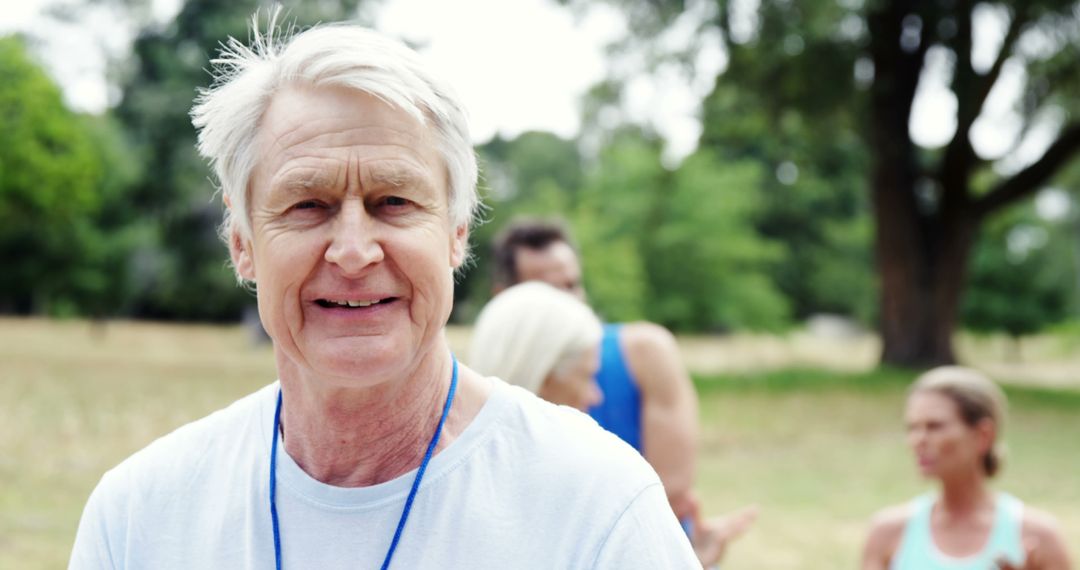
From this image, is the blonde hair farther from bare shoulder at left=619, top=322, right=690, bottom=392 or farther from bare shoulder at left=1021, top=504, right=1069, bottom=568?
bare shoulder at left=619, top=322, right=690, bottom=392

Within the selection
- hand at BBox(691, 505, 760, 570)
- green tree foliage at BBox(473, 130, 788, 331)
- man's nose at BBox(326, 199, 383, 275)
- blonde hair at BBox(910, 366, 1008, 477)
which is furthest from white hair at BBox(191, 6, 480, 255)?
green tree foliage at BBox(473, 130, 788, 331)

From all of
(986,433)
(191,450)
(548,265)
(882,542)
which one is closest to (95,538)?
(191,450)

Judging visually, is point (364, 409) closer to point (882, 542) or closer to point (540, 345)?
point (540, 345)

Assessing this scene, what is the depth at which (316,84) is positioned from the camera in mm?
1568

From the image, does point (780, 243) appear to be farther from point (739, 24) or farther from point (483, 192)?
point (483, 192)

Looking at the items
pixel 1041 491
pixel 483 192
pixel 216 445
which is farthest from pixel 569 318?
pixel 1041 491

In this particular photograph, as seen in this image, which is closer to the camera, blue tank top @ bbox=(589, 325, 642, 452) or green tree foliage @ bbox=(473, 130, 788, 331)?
blue tank top @ bbox=(589, 325, 642, 452)

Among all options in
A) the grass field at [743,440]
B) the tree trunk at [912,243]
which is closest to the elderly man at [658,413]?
the grass field at [743,440]

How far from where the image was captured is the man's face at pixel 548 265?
4344mm

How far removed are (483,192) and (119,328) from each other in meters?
33.4

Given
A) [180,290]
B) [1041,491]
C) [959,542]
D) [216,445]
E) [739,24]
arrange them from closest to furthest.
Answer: [216,445] < [959,542] < [1041,491] < [739,24] < [180,290]

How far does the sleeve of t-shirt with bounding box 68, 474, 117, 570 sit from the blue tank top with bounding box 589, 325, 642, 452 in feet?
6.92

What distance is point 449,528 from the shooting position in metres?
1.53

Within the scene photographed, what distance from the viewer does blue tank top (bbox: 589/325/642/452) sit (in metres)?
3.67
